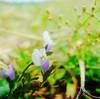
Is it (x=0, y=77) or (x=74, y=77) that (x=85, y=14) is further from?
(x=0, y=77)

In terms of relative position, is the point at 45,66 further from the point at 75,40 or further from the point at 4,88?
the point at 75,40

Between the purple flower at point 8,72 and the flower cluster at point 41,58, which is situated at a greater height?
the flower cluster at point 41,58

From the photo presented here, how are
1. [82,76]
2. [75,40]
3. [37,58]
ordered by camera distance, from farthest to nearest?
[75,40], [82,76], [37,58]

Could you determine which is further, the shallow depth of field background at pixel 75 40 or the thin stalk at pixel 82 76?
the shallow depth of field background at pixel 75 40

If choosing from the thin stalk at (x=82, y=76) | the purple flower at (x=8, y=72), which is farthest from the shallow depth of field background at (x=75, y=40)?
the purple flower at (x=8, y=72)

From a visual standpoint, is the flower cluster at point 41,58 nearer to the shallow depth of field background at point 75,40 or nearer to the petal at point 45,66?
the petal at point 45,66

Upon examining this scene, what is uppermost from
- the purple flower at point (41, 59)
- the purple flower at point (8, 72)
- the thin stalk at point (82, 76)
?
the purple flower at point (41, 59)

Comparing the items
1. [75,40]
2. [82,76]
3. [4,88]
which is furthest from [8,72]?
[75,40]

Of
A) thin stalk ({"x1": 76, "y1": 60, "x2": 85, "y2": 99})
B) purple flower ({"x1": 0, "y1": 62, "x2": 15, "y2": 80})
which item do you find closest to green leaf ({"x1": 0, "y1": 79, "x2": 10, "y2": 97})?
purple flower ({"x1": 0, "y1": 62, "x2": 15, "y2": 80})

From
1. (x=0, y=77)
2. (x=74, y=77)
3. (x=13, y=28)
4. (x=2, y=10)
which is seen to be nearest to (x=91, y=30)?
(x=74, y=77)
